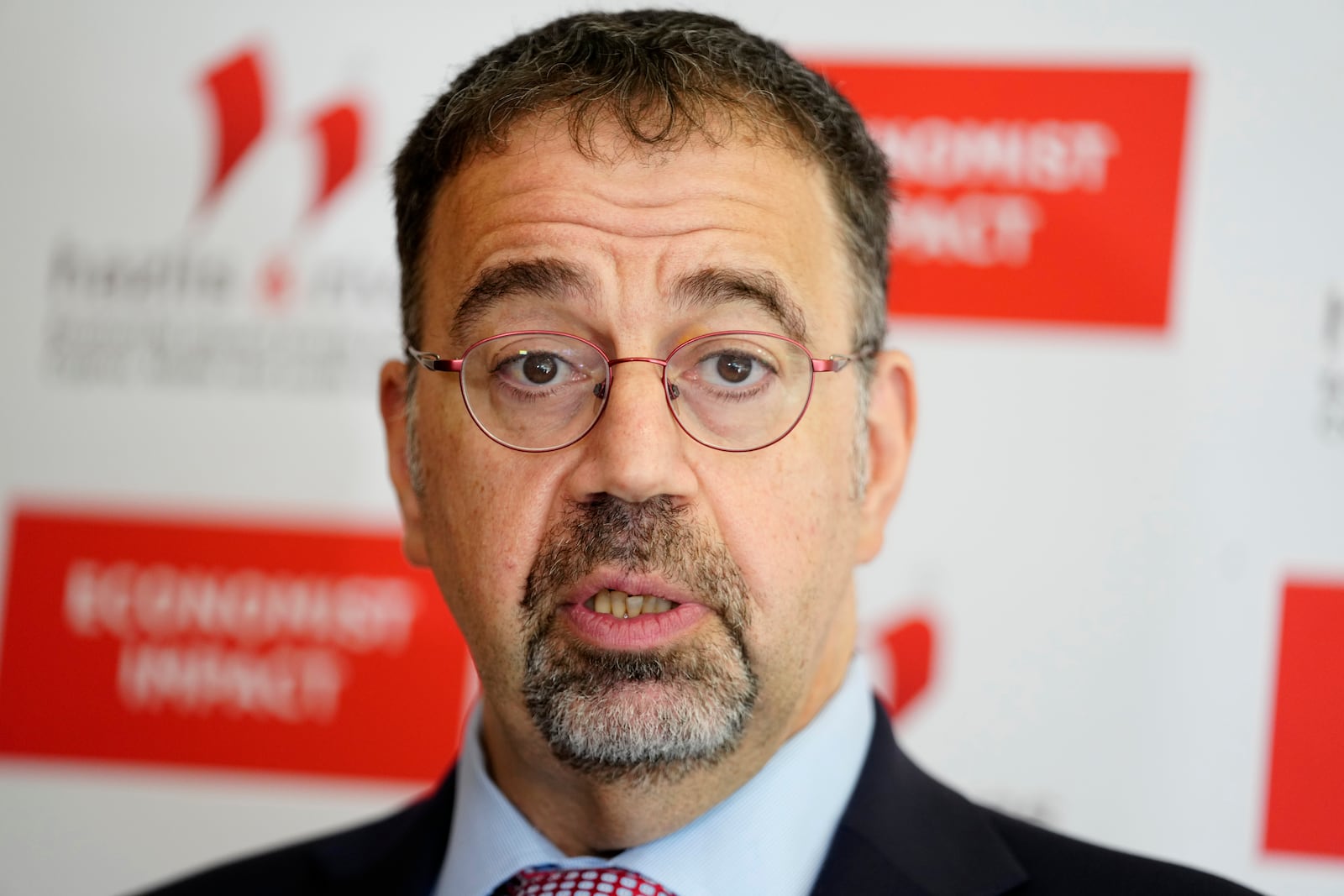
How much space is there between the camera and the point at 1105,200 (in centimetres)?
267

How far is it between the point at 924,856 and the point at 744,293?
2.30 ft

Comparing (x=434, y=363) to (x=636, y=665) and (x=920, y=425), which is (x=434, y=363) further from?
(x=920, y=425)

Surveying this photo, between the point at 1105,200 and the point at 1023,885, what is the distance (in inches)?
61.3

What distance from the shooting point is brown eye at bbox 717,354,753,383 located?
1.57 meters

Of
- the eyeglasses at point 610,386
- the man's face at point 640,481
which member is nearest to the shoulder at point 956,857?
the man's face at point 640,481

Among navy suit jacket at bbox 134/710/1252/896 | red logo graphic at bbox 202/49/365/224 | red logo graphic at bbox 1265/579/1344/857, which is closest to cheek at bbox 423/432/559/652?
navy suit jacket at bbox 134/710/1252/896

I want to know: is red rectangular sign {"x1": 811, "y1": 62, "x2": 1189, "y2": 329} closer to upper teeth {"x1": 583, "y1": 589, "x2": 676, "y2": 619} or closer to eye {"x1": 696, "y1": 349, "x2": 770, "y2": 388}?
eye {"x1": 696, "y1": 349, "x2": 770, "y2": 388}

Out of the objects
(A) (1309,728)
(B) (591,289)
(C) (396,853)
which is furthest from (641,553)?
(A) (1309,728)

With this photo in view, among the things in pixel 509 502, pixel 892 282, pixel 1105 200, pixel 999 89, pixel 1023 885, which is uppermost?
pixel 999 89

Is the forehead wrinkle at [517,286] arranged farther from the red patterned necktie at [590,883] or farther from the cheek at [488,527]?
the red patterned necktie at [590,883]

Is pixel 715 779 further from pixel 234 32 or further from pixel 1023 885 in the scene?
pixel 234 32

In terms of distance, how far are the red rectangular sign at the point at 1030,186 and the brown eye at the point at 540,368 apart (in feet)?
4.30

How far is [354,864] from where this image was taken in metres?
1.89

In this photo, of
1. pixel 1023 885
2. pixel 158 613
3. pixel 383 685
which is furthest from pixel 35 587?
pixel 1023 885
